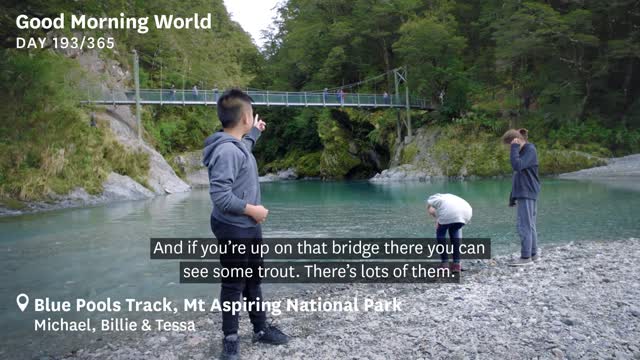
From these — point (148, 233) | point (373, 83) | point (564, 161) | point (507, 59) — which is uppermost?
point (373, 83)

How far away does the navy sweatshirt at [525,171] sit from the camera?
5.66m

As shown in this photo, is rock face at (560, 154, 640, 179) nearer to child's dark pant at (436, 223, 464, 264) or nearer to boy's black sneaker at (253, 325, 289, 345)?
child's dark pant at (436, 223, 464, 264)

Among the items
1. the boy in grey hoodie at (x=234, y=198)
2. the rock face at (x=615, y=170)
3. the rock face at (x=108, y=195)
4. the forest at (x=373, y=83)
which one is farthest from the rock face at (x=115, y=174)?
the rock face at (x=615, y=170)

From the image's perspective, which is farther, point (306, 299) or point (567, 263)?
point (567, 263)

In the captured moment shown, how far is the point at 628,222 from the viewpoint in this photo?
9.66 meters

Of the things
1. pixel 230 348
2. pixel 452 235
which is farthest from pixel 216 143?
pixel 452 235

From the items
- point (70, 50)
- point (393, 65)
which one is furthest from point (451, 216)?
point (393, 65)

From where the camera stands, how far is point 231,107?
10.3 feet

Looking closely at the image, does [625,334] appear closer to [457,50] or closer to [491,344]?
[491,344]

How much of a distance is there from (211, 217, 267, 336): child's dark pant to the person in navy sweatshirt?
3643 millimetres

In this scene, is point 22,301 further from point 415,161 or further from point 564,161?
point 415,161

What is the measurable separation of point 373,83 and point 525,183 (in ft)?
126

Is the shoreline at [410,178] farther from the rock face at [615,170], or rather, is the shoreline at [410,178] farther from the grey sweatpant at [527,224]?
the grey sweatpant at [527,224]

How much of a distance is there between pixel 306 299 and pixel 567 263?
3.02 metres
